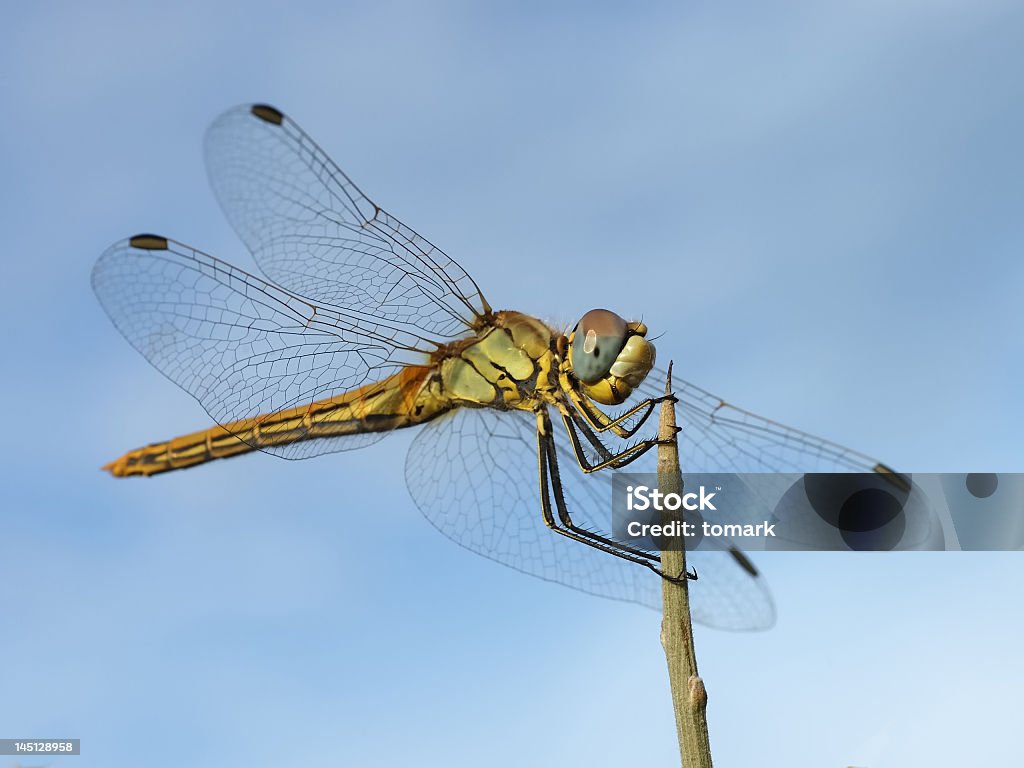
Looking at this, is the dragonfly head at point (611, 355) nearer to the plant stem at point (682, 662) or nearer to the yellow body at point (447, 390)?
the yellow body at point (447, 390)

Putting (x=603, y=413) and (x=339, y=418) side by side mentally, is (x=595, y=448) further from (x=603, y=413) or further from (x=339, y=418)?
(x=339, y=418)

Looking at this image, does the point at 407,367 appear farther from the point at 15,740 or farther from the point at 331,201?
the point at 15,740

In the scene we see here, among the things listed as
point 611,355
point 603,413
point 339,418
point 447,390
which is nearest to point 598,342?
point 611,355

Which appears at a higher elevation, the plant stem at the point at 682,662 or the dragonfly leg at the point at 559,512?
the dragonfly leg at the point at 559,512

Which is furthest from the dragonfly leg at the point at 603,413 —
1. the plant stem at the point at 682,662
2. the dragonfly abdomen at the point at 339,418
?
the dragonfly abdomen at the point at 339,418

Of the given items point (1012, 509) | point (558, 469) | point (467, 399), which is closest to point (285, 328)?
point (467, 399)

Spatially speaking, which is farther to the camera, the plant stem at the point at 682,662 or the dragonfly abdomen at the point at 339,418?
the dragonfly abdomen at the point at 339,418
